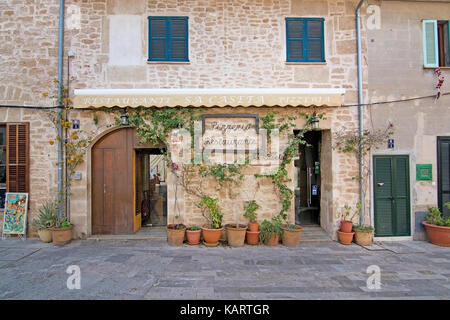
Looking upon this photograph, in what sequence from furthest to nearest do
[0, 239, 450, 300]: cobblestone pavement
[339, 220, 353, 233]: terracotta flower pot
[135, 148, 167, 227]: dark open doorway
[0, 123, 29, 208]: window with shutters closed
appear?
[135, 148, 167, 227]: dark open doorway
[0, 123, 29, 208]: window with shutters closed
[339, 220, 353, 233]: terracotta flower pot
[0, 239, 450, 300]: cobblestone pavement

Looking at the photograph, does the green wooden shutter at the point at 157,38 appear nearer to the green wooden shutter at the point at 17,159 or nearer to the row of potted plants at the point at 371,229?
the green wooden shutter at the point at 17,159

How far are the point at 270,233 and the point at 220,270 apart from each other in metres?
2.02

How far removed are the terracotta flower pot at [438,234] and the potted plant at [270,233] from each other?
434 cm

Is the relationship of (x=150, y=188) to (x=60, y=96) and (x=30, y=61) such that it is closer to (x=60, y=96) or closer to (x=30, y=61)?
(x=60, y=96)

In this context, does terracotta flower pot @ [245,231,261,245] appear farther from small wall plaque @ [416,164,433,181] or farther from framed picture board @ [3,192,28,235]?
framed picture board @ [3,192,28,235]

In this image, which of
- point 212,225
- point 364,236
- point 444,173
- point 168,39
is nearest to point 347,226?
point 364,236

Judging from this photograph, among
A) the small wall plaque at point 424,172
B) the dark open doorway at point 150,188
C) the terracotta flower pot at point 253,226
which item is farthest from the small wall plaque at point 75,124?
the small wall plaque at point 424,172

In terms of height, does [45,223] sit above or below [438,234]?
above

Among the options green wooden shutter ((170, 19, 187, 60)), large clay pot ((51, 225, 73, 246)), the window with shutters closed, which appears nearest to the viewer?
large clay pot ((51, 225, 73, 246))

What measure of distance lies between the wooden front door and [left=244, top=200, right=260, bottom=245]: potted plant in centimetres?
352

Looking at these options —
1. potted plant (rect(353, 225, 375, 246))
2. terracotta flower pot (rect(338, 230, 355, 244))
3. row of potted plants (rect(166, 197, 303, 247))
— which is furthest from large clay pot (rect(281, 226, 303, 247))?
potted plant (rect(353, 225, 375, 246))

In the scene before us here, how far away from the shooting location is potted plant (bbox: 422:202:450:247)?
6.79 metres

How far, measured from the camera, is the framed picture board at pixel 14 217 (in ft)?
22.9

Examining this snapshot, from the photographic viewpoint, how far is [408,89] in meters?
7.32
